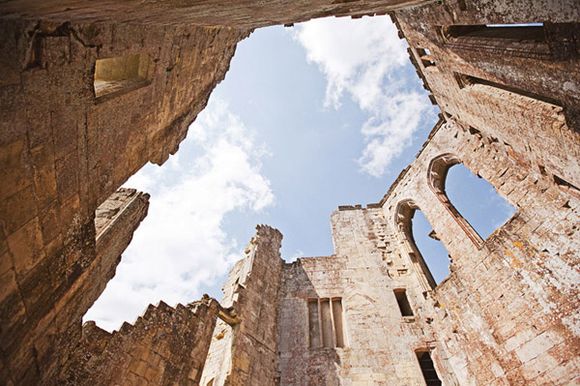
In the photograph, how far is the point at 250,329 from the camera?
27.2 feet

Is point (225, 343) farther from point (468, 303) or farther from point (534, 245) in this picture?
point (534, 245)

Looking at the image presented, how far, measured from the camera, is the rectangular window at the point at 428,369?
27.1 feet

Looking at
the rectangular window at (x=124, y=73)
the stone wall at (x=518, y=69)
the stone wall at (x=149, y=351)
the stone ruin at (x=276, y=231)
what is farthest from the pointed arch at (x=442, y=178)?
the rectangular window at (x=124, y=73)

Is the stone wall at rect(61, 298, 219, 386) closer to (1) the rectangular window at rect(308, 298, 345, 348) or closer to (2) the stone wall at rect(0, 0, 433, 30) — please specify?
(2) the stone wall at rect(0, 0, 433, 30)

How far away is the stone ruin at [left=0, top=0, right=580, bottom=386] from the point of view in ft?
7.22

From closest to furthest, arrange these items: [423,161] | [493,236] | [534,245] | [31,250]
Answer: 1. [31,250]
2. [534,245]
3. [493,236]
4. [423,161]

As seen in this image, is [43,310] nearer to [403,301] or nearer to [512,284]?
[512,284]

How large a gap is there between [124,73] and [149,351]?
4.41 m

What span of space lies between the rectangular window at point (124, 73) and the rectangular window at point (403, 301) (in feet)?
33.1

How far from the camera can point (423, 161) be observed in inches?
456

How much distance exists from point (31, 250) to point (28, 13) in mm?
1671

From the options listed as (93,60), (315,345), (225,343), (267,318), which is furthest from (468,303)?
(93,60)

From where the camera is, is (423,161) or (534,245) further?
(423,161)

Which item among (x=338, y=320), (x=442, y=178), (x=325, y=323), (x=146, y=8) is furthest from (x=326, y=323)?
(x=146, y=8)
